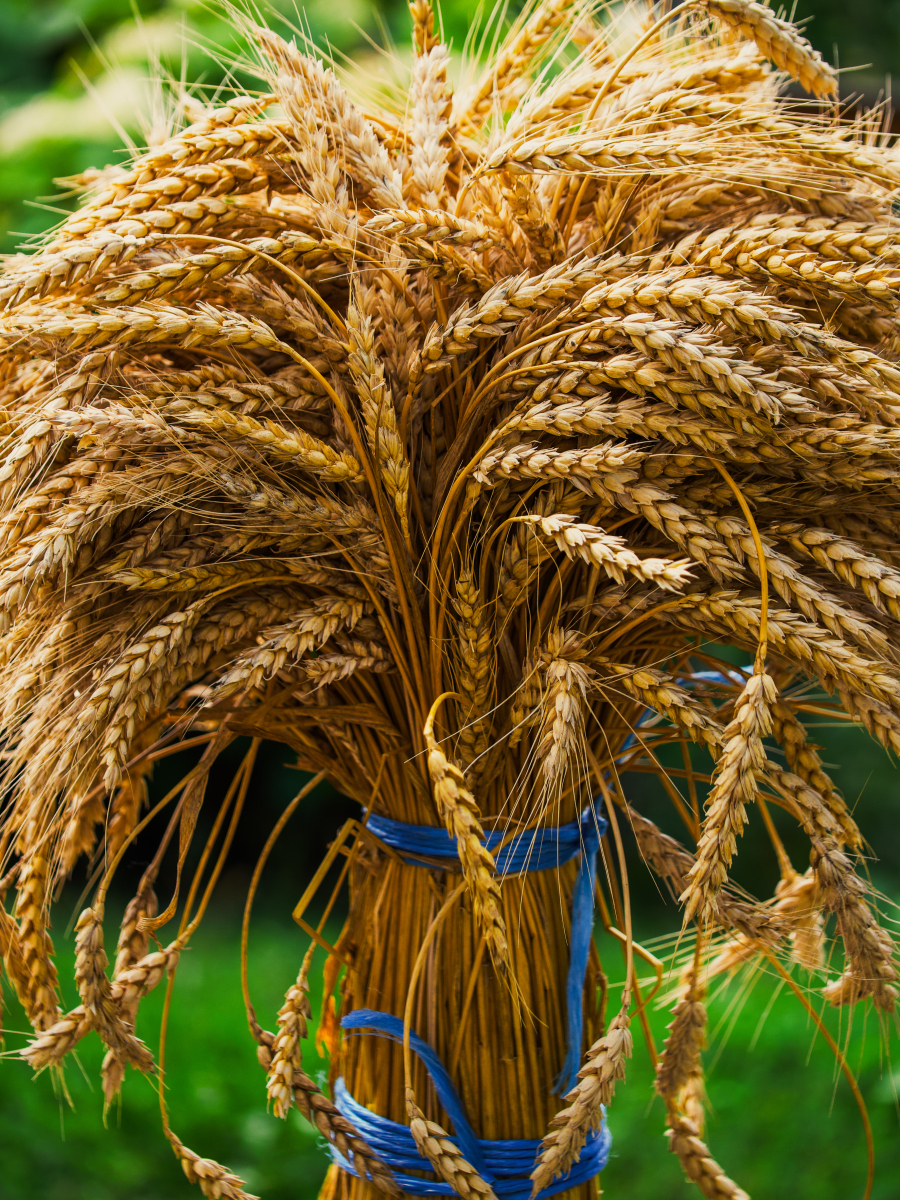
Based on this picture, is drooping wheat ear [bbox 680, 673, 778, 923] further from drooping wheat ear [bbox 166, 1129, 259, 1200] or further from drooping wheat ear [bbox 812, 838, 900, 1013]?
drooping wheat ear [bbox 166, 1129, 259, 1200]

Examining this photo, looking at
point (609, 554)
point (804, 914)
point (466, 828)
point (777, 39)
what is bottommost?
point (804, 914)

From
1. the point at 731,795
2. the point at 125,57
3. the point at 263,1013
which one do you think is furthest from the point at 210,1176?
the point at 125,57

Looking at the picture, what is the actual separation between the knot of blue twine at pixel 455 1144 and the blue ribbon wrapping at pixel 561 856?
0.05 m

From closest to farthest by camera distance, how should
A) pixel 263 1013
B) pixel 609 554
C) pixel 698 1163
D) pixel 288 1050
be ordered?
pixel 609 554 < pixel 288 1050 < pixel 698 1163 < pixel 263 1013

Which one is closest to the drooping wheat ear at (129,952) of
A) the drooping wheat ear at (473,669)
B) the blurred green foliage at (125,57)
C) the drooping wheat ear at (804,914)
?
the drooping wheat ear at (473,669)

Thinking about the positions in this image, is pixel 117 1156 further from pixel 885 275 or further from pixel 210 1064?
pixel 885 275

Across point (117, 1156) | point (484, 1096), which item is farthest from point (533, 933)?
point (117, 1156)

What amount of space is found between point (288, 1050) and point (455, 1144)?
5.5 inches

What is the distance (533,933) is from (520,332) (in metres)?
0.42

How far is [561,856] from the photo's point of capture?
71 centimetres

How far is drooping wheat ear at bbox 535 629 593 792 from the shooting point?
1.77 ft

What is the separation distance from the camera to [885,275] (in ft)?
1.73

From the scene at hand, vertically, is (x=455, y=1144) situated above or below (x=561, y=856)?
below

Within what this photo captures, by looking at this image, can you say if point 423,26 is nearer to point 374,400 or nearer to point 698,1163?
point 374,400
